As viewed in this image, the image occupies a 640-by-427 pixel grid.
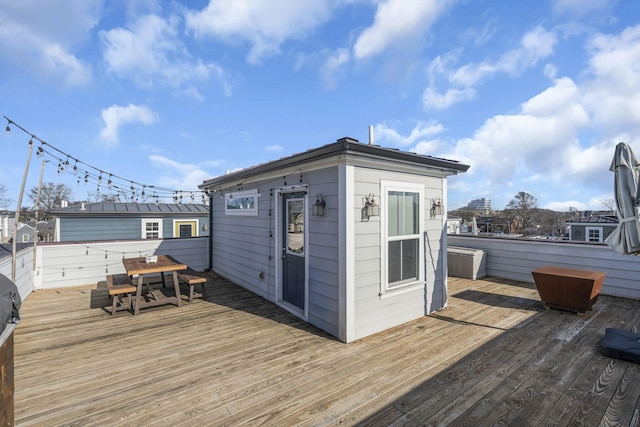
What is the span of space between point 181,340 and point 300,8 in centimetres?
713

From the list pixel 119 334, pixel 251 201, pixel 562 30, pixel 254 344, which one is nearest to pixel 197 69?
pixel 251 201

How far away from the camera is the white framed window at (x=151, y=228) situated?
11.4 meters

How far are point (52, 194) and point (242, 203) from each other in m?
27.2

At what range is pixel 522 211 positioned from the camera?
80.0 ft

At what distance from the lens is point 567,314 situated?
13.7 feet

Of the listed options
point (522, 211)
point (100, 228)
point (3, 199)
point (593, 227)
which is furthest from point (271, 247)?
point (3, 199)

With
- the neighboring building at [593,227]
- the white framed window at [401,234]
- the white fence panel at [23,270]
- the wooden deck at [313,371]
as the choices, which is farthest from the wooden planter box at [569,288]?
the neighboring building at [593,227]

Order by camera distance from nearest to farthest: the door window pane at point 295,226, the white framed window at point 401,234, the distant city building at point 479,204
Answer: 1. the white framed window at point 401,234
2. the door window pane at point 295,226
3. the distant city building at point 479,204

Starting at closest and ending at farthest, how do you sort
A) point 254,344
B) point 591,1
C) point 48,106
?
point 254,344 < point 591,1 < point 48,106

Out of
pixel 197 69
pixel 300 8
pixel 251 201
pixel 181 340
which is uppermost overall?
pixel 300 8

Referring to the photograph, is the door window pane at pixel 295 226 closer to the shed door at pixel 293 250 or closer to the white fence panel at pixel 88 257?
the shed door at pixel 293 250

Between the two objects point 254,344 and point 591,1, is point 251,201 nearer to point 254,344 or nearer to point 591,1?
point 254,344

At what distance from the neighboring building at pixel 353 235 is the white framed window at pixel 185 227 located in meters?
8.65

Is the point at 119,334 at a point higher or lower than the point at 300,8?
lower
